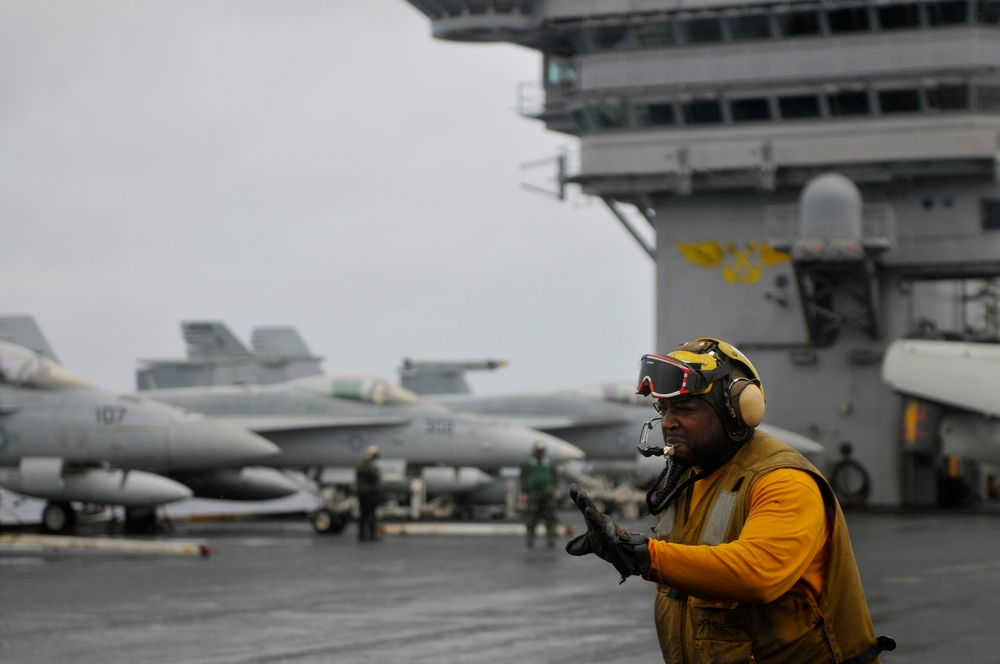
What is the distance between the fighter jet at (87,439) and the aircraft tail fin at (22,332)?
4.37m

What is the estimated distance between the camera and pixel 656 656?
8.20 metres

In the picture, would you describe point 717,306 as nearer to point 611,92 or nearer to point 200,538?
point 611,92

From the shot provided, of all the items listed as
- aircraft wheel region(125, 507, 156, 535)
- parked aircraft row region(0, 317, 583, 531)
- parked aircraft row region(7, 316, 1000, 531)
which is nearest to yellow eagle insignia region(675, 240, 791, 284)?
parked aircraft row region(7, 316, 1000, 531)

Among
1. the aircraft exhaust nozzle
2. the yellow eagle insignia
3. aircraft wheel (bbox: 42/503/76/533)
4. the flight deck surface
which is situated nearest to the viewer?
the flight deck surface

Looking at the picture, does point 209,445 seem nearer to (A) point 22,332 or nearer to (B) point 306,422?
(B) point 306,422

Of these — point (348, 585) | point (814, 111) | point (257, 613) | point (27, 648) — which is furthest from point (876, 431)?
point (27, 648)

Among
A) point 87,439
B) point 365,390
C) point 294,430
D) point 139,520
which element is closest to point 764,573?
point 87,439

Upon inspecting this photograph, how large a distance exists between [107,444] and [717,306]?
16907mm

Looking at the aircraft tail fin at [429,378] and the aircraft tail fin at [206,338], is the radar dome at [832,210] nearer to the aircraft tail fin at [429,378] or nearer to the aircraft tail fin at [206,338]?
the aircraft tail fin at [429,378]

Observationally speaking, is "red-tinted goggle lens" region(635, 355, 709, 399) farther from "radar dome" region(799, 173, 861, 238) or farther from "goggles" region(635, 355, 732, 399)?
"radar dome" region(799, 173, 861, 238)

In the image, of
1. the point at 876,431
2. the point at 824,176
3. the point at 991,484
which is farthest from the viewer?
the point at 991,484

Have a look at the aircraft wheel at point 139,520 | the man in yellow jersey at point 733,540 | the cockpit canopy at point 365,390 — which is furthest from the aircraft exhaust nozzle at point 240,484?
the man in yellow jersey at point 733,540

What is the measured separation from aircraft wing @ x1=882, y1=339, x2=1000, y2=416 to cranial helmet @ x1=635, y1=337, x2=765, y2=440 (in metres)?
21.0

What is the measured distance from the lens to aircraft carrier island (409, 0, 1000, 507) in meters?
29.1
